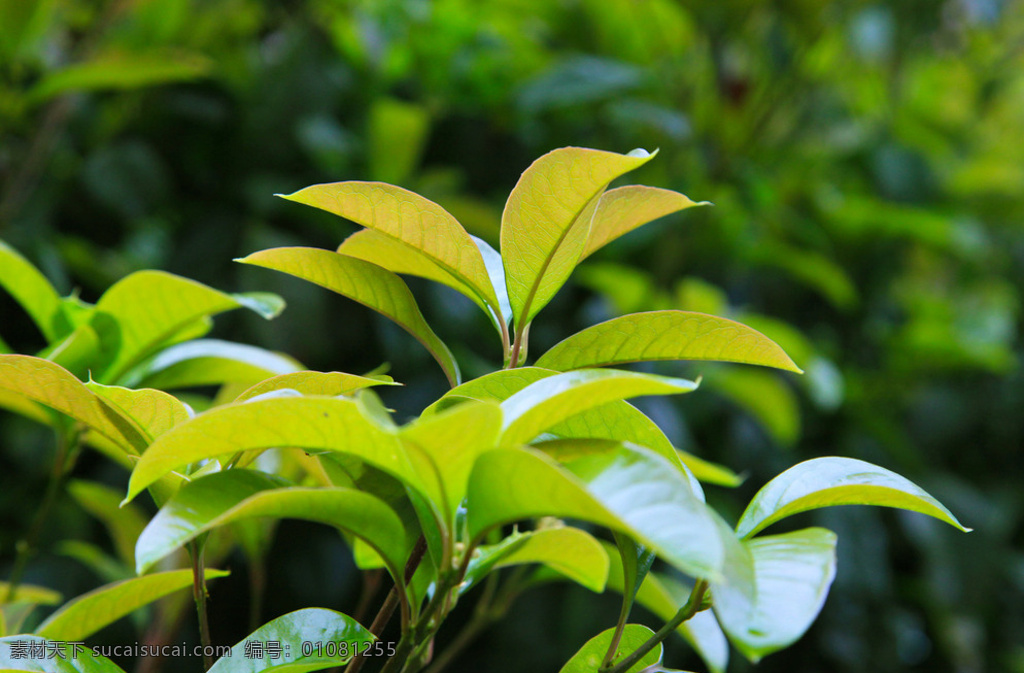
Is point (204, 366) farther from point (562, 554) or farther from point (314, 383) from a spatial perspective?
point (562, 554)

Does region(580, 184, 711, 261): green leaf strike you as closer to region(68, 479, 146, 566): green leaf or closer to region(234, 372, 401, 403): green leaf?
region(234, 372, 401, 403): green leaf

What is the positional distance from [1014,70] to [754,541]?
60.9 inches

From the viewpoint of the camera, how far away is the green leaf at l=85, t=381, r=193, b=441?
0.90 ft

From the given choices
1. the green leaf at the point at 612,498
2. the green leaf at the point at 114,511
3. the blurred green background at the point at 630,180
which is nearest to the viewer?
the green leaf at the point at 612,498

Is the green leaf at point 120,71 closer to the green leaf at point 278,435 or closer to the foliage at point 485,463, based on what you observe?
the foliage at point 485,463

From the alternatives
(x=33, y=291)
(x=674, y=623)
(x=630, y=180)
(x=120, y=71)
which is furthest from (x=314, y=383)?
(x=630, y=180)

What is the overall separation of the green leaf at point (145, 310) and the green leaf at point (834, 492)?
0.26 metres

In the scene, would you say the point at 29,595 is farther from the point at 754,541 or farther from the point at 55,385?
the point at 754,541

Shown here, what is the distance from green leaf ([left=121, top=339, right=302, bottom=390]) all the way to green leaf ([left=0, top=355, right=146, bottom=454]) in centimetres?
14

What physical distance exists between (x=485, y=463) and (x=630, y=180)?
91cm

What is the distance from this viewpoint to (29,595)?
0.47 metres

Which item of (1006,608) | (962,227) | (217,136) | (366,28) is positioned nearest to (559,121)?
(366,28)

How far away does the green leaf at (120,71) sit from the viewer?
0.74 meters

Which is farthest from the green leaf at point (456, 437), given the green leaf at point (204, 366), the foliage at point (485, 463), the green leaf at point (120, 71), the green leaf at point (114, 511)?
the green leaf at point (120, 71)
